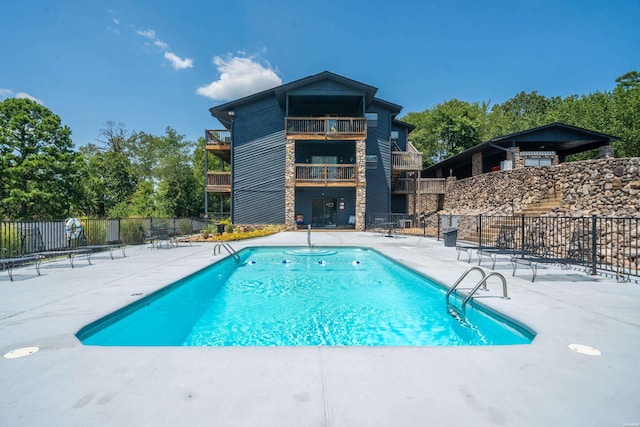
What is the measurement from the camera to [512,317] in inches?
142

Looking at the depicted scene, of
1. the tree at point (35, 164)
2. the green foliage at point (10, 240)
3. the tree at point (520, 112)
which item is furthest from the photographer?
the tree at point (520, 112)

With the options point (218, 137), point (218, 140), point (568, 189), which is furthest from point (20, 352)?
point (218, 137)

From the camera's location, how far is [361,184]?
60.1ft

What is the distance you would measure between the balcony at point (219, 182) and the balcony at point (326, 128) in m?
5.53

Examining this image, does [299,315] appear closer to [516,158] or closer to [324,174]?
[324,174]

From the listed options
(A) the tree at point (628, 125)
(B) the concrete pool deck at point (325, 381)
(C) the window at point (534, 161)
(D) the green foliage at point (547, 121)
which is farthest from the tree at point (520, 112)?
(B) the concrete pool deck at point (325, 381)

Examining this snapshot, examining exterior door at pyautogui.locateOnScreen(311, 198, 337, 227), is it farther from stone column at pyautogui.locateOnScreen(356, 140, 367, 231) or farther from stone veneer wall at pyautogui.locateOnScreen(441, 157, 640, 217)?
stone veneer wall at pyautogui.locateOnScreen(441, 157, 640, 217)

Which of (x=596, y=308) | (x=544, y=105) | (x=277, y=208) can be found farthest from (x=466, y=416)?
(x=544, y=105)

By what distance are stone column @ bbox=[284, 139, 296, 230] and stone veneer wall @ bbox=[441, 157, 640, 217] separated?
38.7 feet

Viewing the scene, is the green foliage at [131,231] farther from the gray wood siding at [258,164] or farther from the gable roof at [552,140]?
the gable roof at [552,140]

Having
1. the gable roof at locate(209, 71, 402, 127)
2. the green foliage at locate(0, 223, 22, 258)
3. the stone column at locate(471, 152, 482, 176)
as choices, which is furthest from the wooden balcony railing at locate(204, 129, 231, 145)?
the stone column at locate(471, 152, 482, 176)

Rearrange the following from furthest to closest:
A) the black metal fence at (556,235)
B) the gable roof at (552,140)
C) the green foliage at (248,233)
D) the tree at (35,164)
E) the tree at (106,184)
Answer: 1. the tree at (106,184)
2. the tree at (35,164)
3. the gable roof at (552,140)
4. the green foliage at (248,233)
5. the black metal fence at (556,235)

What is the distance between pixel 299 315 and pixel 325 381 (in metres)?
2.82

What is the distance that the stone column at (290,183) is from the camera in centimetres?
1831
